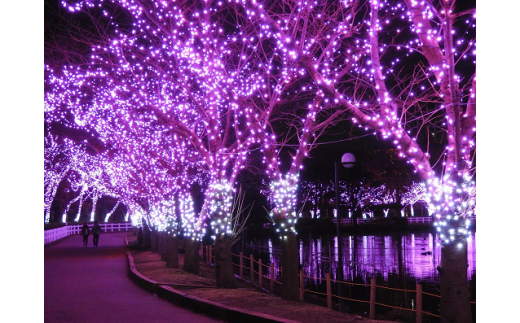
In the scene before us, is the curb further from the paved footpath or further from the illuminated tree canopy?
the illuminated tree canopy

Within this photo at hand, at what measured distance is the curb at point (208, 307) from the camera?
984 cm

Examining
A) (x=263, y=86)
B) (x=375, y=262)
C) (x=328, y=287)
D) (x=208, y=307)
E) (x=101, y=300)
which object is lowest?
(x=375, y=262)

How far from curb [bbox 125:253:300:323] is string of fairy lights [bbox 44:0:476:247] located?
2176mm

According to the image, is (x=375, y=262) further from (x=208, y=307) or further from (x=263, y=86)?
(x=208, y=307)

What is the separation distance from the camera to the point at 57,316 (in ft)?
35.5

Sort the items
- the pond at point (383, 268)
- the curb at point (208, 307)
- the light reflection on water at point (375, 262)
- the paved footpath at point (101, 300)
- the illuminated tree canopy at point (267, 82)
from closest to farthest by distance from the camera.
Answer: the illuminated tree canopy at point (267, 82) → the curb at point (208, 307) → the paved footpath at point (101, 300) → the pond at point (383, 268) → the light reflection on water at point (375, 262)

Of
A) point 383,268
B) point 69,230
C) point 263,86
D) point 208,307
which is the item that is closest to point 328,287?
point 208,307

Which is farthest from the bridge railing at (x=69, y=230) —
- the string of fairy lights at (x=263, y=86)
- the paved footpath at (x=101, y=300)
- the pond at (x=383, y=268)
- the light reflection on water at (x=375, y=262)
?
the paved footpath at (x=101, y=300)

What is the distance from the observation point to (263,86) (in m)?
13.9

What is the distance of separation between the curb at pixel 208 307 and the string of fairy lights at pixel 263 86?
218 centimetres

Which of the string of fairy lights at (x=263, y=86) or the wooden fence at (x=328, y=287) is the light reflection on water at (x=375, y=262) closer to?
the wooden fence at (x=328, y=287)

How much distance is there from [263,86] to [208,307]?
562 centimetres

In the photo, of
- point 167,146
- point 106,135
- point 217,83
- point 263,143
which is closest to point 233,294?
point 263,143

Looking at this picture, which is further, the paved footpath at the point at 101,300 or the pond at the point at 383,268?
the pond at the point at 383,268
